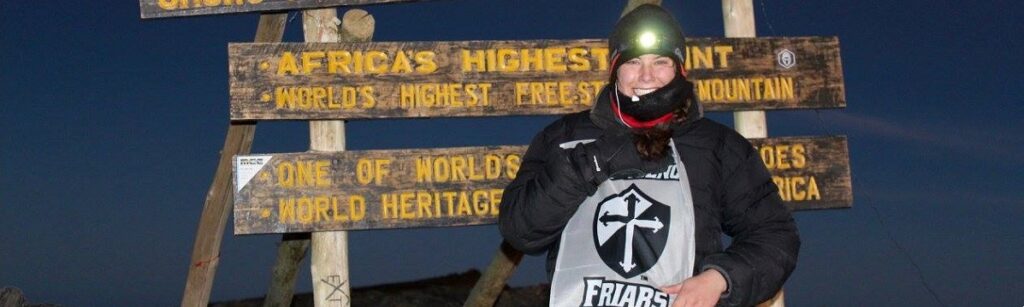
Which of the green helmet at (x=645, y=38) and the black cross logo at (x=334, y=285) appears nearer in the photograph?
the green helmet at (x=645, y=38)

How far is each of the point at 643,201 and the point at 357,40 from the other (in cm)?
396

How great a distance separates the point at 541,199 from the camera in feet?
11.3

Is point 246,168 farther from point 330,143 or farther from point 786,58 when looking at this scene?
point 786,58

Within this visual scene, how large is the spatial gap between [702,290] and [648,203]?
0.38 metres

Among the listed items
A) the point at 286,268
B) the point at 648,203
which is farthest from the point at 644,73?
the point at 286,268

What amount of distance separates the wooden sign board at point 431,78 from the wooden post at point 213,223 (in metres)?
0.59

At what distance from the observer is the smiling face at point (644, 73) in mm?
3609

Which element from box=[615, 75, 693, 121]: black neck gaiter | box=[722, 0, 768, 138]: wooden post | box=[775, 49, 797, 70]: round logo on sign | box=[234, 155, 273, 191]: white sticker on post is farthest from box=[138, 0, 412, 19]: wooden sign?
box=[615, 75, 693, 121]: black neck gaiter

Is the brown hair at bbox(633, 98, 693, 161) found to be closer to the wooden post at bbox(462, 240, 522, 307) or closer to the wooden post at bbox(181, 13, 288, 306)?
the wooden post at bbox(462, 240, 522, 307)

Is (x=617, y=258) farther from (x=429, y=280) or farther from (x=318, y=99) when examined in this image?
(x=429, y=280)

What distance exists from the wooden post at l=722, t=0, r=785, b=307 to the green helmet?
3.84 metres

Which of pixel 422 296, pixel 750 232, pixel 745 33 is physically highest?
pixel 745 33

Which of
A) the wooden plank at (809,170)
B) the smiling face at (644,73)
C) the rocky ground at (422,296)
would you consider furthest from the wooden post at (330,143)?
the rocky ground at (422,296)

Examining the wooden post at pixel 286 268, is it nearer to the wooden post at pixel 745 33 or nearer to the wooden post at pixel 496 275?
the wooden post at pixel 496 275
